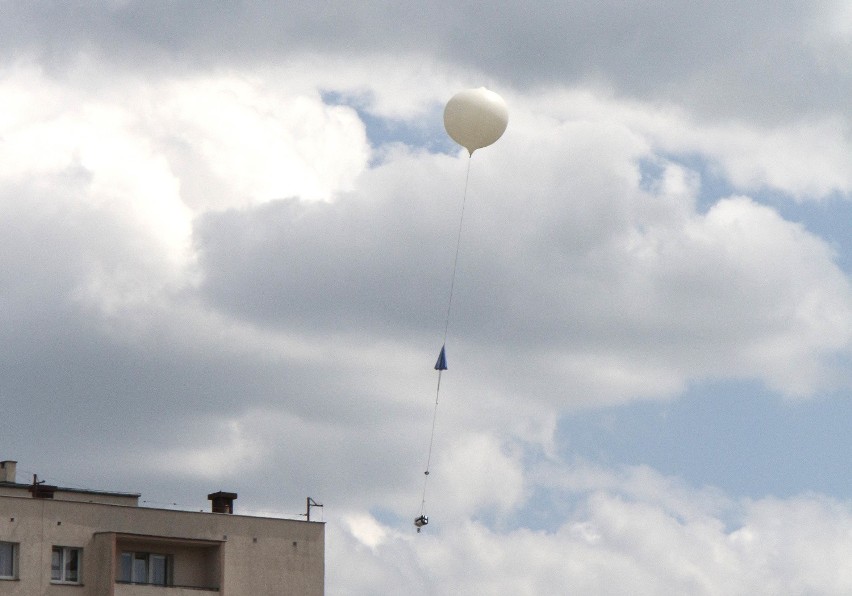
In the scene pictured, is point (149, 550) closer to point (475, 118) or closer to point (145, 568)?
point (145, 568)

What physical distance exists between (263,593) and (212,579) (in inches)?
70.9

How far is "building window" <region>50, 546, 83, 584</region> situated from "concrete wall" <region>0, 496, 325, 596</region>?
0.19 meters

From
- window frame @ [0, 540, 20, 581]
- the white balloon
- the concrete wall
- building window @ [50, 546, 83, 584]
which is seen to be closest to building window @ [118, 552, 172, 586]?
the concrete wall

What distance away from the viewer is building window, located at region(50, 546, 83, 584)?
189 ft

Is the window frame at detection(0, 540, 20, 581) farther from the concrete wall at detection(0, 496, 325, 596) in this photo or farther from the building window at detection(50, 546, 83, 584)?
the building window at detection(50, 546, 83, 584)

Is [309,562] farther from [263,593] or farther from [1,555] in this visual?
[1,555]

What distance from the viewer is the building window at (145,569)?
5950 centimetres

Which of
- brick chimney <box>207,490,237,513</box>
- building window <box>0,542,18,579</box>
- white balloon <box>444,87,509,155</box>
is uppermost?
white balloon <box>444,87,509,155</box>

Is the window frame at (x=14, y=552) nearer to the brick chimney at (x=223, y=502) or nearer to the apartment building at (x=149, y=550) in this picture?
the apartment building at (x=149, y=550)

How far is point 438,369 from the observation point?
47.9m

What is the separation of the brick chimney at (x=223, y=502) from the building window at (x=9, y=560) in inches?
320

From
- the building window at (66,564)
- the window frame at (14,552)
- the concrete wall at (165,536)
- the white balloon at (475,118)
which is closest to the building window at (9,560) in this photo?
the window frame at (14,552)

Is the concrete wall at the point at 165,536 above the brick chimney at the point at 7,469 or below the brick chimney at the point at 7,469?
below

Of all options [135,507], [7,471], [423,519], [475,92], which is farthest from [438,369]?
[7,471]
